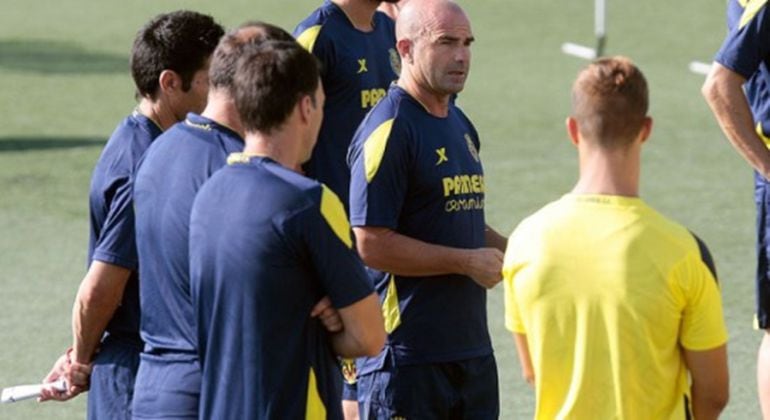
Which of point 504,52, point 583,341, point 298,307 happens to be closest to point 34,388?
point 298,307

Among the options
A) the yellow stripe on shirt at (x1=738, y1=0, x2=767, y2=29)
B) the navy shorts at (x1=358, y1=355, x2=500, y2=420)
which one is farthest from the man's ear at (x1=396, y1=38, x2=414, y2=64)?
the yellow stripe on shirt at (x1=738, y1=0, x2=767, y2=29)

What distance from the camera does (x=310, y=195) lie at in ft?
14.8

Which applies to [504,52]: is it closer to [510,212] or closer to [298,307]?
[510,212]

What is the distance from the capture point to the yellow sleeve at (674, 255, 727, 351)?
4.34m

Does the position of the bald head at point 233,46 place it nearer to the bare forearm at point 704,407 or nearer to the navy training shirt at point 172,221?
the navy training shirt at point 172,221

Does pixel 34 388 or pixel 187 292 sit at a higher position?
pixel 187 292

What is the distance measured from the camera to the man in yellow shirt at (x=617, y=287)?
14.3 feet

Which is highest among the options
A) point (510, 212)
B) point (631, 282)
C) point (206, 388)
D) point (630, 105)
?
point (630, 105)

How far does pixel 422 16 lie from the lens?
609cm

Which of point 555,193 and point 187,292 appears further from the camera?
point 555,193

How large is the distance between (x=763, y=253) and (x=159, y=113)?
2.31 metres

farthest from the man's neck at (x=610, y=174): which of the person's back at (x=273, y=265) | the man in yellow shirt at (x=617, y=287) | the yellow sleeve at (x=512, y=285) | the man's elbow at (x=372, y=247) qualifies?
the man's elbow at (x=372, y=247)

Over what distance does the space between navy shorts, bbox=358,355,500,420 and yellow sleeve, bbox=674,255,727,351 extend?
5.47 feet

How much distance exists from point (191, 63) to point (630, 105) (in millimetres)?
1569
